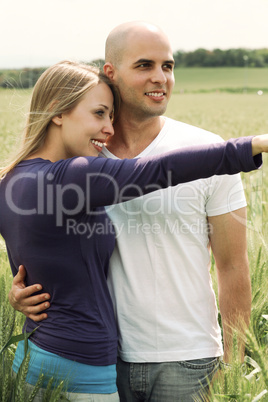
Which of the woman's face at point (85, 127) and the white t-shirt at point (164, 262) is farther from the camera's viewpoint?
the white t-shirt at point (164, 262)

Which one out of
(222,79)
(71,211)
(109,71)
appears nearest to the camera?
(71,211)

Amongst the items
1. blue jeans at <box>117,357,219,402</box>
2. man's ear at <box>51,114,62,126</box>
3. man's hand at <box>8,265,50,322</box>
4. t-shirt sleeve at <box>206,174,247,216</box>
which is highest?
man's ear at <box>51,114,62,126</box>

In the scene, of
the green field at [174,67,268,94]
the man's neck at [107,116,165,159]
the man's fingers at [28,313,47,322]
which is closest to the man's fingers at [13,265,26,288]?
the man's fingers at [28,313,47,322]

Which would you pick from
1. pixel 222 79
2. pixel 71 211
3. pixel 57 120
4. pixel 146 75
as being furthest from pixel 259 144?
pixel 222 79

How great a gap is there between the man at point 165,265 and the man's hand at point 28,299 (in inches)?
13.4

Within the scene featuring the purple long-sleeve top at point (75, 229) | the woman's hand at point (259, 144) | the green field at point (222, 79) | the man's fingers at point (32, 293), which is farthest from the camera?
the green field at point (222, 79)

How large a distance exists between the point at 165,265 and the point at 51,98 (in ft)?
2.32

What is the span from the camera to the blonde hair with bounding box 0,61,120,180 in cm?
180

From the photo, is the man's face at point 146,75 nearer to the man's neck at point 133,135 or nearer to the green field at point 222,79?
the man's neck at point 133,135

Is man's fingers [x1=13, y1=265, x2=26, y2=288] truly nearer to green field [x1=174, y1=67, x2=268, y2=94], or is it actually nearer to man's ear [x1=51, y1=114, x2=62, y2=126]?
man's ear [x1=51, y1=114, x2=62, y2=126]

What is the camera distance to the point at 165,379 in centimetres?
199

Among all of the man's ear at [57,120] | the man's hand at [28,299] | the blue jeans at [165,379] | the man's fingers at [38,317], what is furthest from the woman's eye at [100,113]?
the blue jeans at [165,379]

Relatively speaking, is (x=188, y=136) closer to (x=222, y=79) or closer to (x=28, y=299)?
(x=28, y=299)

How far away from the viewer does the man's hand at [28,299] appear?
1763 mm
